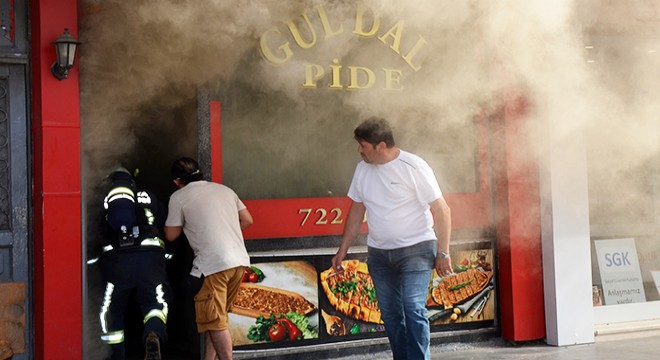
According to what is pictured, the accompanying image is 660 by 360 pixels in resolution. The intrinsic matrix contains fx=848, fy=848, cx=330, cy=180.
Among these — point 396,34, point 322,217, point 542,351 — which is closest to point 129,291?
point 322,217

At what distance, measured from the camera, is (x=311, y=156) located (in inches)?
286

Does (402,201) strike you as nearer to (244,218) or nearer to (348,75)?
(244,218)

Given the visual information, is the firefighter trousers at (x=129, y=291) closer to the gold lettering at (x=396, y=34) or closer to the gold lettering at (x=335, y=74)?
the gold lettering at (x=335, y=74)

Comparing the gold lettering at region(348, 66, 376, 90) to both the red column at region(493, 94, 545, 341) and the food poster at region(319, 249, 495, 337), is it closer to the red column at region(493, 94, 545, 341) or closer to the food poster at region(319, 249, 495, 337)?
the red column at region(493, 94, 545, 341)

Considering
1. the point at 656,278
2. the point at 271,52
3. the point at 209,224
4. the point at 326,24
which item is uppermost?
the point at 326,24

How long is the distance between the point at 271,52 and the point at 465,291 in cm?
275

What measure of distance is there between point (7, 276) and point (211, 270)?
4.89ft

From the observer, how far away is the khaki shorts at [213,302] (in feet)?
20.0

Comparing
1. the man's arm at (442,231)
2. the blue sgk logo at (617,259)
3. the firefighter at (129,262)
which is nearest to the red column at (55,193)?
the firefighter at (129,262)

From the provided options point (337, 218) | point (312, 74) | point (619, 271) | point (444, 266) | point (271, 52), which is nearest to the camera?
point (444, 266)

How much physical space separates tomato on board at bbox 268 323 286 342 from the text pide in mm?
2017

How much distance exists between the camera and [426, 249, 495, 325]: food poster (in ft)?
24.7

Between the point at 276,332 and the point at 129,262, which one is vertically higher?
the point at 129,262

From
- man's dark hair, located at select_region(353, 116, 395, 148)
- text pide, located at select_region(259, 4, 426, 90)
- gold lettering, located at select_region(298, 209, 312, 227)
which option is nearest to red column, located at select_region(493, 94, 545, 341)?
text pide, located at select_region(259, 4, 426, 90)
